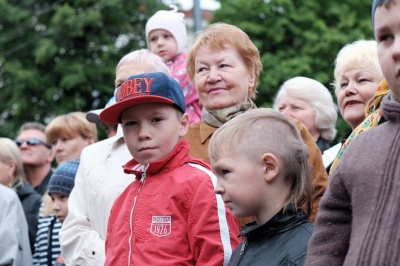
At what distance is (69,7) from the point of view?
25625 mm

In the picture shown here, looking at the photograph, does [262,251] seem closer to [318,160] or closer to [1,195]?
[318,160]

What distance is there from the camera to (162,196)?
402cm

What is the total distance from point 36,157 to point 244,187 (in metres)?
5.34

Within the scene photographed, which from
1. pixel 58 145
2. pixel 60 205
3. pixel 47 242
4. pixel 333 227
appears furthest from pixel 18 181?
pixel 333 227

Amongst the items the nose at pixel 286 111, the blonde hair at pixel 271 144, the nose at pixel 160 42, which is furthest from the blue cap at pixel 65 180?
the blonde hair at pixel 271 144

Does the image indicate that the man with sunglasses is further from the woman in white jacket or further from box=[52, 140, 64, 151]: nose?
the woman in white jacket

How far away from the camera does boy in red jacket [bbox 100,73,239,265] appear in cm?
389

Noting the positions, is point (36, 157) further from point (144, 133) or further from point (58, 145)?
point (144, 133)

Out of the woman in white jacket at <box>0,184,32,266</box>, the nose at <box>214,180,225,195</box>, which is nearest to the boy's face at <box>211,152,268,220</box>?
the nose at <box>214,180,225,195</box>

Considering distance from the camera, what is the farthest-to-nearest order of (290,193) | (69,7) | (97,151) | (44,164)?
(69,7) < (44,164) < (97,151) < (290,193)

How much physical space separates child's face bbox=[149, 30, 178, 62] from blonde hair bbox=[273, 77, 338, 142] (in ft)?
3.16

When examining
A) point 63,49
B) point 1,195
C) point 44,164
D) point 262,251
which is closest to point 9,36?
point 63,49

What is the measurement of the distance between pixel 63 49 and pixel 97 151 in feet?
69.3

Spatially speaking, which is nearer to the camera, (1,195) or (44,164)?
(1,195)
